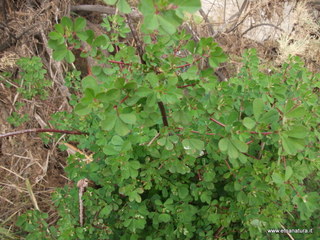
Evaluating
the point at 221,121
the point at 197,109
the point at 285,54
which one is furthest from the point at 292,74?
the point at 285,54

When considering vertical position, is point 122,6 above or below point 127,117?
above

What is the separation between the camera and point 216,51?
0.95 meters

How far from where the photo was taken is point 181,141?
119cm

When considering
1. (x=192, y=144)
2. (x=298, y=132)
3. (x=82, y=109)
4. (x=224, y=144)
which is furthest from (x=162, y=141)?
(x=298, y=132)

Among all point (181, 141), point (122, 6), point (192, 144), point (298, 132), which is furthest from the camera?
point (181, 141)

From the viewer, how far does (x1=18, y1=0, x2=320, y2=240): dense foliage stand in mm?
→ 939

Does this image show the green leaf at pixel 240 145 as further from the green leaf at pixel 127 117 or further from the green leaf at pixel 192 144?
the green leaf at pixel 127 117

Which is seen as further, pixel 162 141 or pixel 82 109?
pixel 162 141

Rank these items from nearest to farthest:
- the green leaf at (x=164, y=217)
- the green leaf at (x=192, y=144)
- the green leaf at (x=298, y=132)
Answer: the green leaf at (x=298, y=132) → the green leaf at (x=192, y=144) → the green leaf at (x=164, y=217)

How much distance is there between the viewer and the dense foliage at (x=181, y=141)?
3.08ft

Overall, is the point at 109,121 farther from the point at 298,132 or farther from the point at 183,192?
the point at 183,192

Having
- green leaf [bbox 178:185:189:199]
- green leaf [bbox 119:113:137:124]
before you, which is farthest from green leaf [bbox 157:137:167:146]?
green leaf [bbox 178:185:189:199]

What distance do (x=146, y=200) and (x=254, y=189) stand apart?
50 centimetres

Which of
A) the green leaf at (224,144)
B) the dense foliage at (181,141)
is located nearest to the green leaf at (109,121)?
the dense foliage at (181,141)
